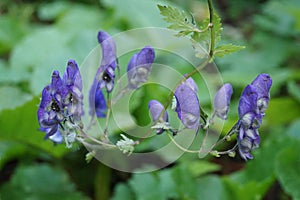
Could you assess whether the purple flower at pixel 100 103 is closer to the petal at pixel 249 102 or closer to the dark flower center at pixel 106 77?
the dark flower center at pixel 106 77

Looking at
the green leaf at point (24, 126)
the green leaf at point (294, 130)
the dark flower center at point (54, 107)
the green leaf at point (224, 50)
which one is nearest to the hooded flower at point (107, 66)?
the dark flower center at point (54, 107)

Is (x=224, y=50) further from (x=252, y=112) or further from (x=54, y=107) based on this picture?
(x=54, y=107)

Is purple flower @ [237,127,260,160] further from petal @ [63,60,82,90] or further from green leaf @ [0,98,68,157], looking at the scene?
green leaf @ [0,98,68,157]

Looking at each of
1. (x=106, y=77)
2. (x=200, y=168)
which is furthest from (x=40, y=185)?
(x=106, y=77)

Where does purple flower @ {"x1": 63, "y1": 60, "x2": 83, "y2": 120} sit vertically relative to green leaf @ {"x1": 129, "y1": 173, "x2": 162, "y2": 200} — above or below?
above

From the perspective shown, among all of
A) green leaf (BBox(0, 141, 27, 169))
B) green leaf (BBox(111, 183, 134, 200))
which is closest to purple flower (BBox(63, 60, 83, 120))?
green leaf (BBox(111, 183, 134, 200))

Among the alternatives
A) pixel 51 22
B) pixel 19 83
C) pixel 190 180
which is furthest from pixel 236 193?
pixel 51 22
